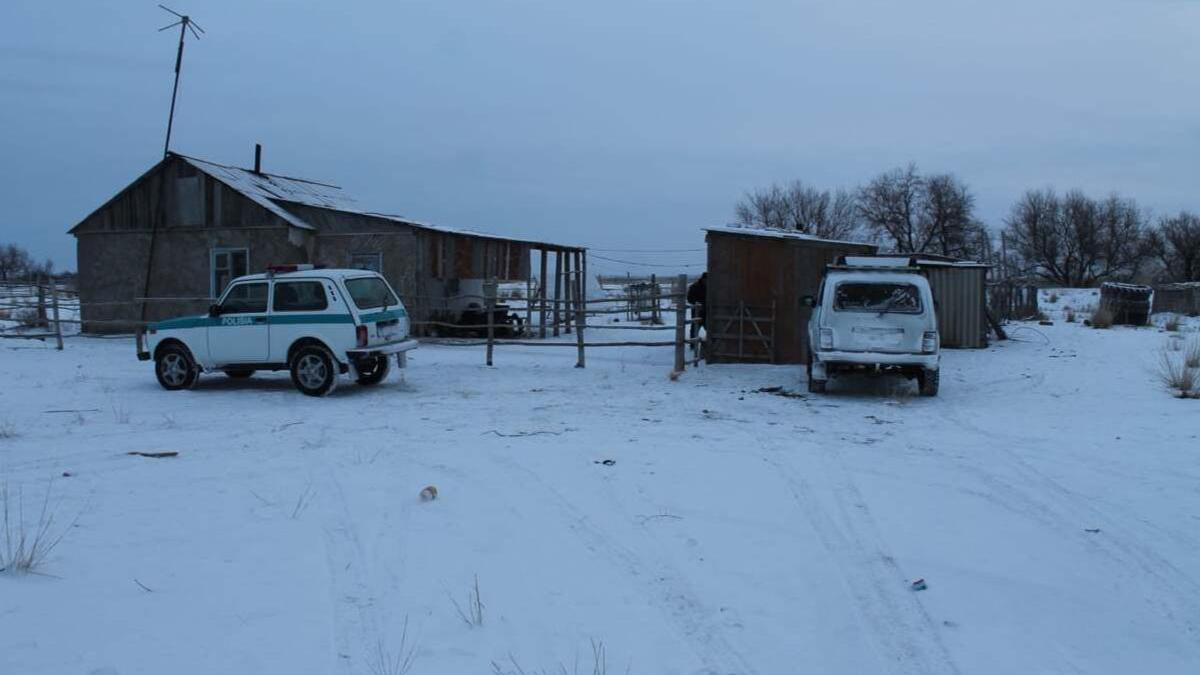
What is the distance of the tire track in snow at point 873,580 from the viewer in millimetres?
3863

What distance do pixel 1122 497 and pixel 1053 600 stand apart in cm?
226

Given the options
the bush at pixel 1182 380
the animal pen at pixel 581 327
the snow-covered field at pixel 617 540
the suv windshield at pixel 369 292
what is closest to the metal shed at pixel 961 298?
the animal pen at pixel 581 327

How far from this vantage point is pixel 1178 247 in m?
49.9

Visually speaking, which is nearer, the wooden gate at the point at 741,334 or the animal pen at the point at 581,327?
the animal pen at the point at 581,327

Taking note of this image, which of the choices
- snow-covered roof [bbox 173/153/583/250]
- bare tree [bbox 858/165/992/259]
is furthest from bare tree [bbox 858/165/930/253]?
snow-covered roof [bbox 173/153/583/250]

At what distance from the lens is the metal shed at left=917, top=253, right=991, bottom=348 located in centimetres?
1884

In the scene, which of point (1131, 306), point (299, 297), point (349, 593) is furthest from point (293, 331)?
point (1131, 306)

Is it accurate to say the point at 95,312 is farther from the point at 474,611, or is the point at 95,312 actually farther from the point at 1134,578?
the point at 1134,578

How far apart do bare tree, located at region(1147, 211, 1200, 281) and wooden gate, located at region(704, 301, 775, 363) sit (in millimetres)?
44783

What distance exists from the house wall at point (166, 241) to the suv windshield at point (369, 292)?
35.2 ft

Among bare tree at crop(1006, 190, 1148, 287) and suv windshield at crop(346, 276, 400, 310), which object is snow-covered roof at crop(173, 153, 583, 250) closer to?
suv windshield at crop(346, 276, 400, 310)

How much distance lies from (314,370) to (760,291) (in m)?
7.73

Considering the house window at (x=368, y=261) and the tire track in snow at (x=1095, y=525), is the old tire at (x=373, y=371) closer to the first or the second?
the tire track in snow at (x=1095, y=525)

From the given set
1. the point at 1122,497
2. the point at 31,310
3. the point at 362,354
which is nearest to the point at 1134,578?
the point at 1122,497
